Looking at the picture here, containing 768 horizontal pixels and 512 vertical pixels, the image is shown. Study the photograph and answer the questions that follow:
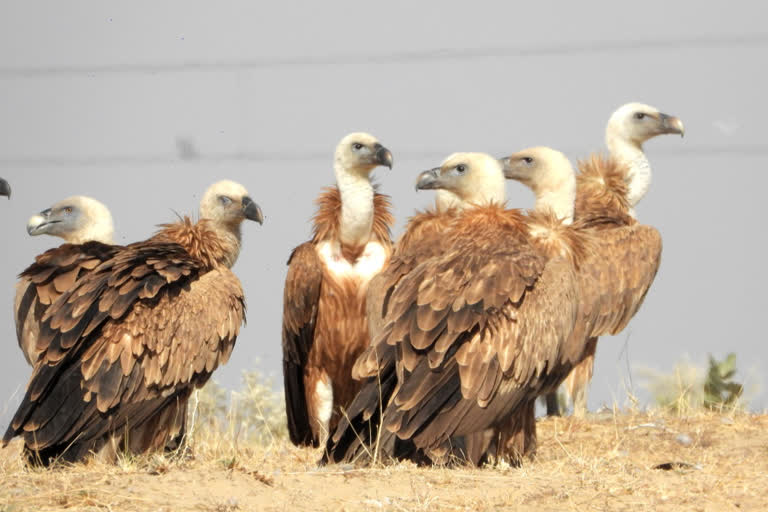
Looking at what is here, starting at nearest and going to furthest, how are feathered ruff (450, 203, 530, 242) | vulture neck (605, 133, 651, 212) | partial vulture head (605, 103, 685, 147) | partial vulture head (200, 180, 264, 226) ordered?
feathered ruff (450, 203, 530, 242) < partial vulture head (200, 180, 264, 226) < vulture neck (605, 133, 651, 212) < partial vulture head (605, 103, 685, 147)

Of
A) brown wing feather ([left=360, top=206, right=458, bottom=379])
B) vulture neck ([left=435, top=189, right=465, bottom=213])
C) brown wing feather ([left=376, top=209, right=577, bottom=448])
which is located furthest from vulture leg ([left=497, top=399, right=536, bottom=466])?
vulture neck ([left=435, top=189, right=465, bottom=213])

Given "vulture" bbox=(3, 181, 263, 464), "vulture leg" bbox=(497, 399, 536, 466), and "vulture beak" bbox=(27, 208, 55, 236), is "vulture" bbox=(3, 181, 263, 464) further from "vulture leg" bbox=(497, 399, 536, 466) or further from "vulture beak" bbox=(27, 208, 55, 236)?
"vulture leg" bbox=(497, 399, 536, 466)

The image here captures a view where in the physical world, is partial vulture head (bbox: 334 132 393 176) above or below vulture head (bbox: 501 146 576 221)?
above

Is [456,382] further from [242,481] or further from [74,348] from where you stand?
[74,348]

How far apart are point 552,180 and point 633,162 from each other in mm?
2531

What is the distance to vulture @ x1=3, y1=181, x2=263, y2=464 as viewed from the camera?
19.9 ft

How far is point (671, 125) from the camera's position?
32.3 ft

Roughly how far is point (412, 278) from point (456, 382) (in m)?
0.64

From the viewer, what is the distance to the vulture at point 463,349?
19.1ft

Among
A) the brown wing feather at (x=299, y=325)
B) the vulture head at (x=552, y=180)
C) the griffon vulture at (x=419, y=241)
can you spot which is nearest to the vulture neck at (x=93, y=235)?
the brown wing feather at (x=299, y=325)

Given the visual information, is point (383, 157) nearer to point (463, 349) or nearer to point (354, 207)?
point (354, 207)

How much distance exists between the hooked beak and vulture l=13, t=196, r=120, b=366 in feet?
5.37

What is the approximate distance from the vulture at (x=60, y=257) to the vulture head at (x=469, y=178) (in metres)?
1.75

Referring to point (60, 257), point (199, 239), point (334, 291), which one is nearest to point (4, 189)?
point (60, 257)
